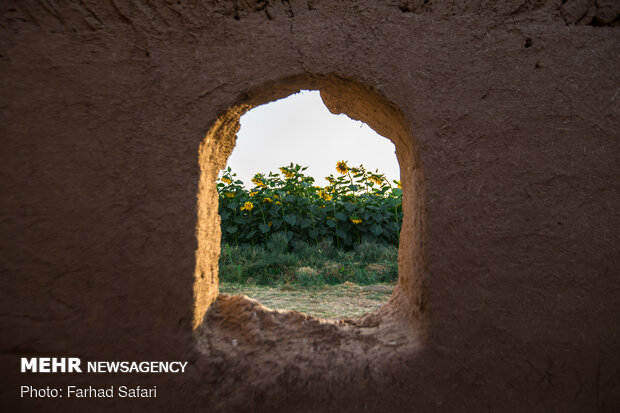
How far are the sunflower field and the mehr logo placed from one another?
12.7ft

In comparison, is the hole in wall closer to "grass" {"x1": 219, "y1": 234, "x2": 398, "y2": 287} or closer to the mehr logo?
the mehr logo

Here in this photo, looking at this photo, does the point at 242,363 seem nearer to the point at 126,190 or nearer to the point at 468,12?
the point at 126,190

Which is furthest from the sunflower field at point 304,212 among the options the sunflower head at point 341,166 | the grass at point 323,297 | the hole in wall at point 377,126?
the hole in wall at point 377,126

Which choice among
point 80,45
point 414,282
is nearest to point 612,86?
point 414,282

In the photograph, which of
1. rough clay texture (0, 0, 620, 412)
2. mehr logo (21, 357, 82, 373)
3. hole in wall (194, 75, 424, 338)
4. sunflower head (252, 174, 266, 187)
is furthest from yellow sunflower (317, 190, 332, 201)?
mehr logo (21, 357, 82, 373)

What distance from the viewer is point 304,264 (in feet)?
14.3

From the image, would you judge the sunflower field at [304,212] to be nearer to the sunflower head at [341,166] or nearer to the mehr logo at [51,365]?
the sunflower head at [341,166]

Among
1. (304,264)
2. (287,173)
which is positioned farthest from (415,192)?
(287,173)

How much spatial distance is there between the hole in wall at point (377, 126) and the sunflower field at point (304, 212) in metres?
3.44

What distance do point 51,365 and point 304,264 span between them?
3.24m

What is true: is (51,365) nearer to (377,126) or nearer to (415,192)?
(415,192)

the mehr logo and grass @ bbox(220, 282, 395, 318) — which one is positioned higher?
the mehr logo

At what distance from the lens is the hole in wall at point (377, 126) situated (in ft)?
4.70

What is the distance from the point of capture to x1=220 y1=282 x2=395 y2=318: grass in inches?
106
